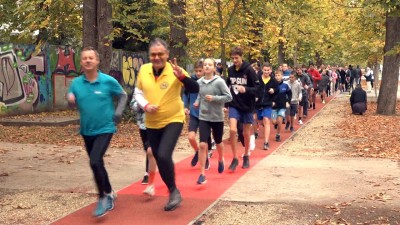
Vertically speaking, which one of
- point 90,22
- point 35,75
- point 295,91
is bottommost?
point 295,91

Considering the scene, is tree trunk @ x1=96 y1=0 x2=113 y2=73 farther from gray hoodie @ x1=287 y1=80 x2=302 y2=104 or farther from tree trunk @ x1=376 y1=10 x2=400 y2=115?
tree trunk @ x1=376 y1=10 x2=400 y2=115

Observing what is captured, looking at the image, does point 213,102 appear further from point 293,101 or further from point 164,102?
point 293,101

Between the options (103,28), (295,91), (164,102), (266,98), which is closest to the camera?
(164,102)

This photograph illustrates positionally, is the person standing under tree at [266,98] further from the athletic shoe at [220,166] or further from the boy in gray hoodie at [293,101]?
the athletic shoe at [220,166]

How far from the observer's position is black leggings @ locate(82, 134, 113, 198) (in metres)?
5.80

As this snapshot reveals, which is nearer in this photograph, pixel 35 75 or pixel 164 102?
pixel 164 102

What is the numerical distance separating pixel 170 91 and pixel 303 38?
2966 centimetres

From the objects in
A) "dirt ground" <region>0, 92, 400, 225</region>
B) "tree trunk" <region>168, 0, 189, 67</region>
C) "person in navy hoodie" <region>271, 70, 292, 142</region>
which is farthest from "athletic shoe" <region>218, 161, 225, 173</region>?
"tree trunk" <region>168, 0, 189, 67</region>

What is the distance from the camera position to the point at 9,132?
1395 centimetres

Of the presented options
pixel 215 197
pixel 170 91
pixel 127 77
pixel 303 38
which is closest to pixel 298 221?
pixel 215 197

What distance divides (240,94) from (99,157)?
3.35m

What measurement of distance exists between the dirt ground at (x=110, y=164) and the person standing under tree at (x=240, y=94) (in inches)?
64.2

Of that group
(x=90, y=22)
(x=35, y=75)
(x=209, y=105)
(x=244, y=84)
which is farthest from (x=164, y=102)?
(x=35, y=75)

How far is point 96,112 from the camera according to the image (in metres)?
5.91
